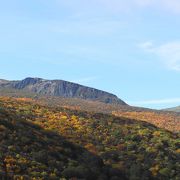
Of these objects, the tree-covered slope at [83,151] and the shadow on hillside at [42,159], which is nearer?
the shadow on hillside at [42,159]

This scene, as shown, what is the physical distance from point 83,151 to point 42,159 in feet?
41.0

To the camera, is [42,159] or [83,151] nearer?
[42,159]

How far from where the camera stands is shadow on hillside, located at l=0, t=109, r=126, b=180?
104ft

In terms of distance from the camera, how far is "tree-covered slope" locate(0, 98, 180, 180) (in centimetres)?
3412

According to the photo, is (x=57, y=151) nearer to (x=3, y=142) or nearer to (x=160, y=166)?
(x=3, y=142)

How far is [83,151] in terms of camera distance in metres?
47.9

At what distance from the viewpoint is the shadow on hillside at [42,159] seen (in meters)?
31.8

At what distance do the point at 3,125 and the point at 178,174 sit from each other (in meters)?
21.8

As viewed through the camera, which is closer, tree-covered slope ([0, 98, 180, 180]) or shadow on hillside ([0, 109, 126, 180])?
shadow on hillside ([0, 109, 126, 180])

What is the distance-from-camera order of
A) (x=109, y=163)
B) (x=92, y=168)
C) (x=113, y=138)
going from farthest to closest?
1. (x=113, y=138)
2. (x=109, y=163)
3. (x=92, y=168)

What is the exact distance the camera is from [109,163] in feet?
157

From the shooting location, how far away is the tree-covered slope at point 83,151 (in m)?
34.1

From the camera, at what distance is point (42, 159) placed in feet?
118

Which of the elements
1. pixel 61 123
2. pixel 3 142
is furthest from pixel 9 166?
pixel 61 123
